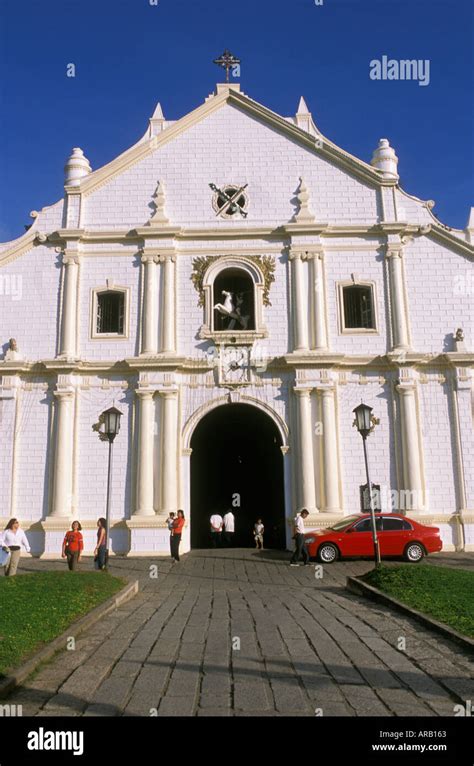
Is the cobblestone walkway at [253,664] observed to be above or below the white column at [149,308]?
below

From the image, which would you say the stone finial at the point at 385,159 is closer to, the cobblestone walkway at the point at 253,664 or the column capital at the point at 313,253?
the column capital at the point at 313,253

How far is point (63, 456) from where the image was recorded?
68.8 feet

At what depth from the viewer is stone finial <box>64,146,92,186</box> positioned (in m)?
23.8

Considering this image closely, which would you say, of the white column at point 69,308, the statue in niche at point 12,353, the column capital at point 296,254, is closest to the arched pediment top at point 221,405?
the white column at point 69,308

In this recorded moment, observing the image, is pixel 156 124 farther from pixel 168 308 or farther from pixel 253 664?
pixel 253 664

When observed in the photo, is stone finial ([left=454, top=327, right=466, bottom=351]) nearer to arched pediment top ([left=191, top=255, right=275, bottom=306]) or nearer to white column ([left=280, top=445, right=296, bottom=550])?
arched pediment top ([left=191, top=255, right=275, bottom=306])

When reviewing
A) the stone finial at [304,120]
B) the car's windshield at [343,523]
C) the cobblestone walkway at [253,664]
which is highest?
the stone finial at [304,120]

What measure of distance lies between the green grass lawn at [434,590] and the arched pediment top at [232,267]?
11790 mm

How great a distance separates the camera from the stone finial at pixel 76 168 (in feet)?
77.9

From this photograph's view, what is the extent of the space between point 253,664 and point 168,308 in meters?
16.2

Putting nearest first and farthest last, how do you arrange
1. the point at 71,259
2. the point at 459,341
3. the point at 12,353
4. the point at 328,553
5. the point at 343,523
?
the point at 328,553, the point at 343,523, the point at 459,341, the point at 12,353, the point at 71,259

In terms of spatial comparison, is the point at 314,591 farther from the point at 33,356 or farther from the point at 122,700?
the point at 33,356

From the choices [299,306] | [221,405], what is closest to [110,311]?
[221,405]

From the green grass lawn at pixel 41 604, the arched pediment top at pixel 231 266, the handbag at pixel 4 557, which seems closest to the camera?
the green grass lawn at pixel 41 604
